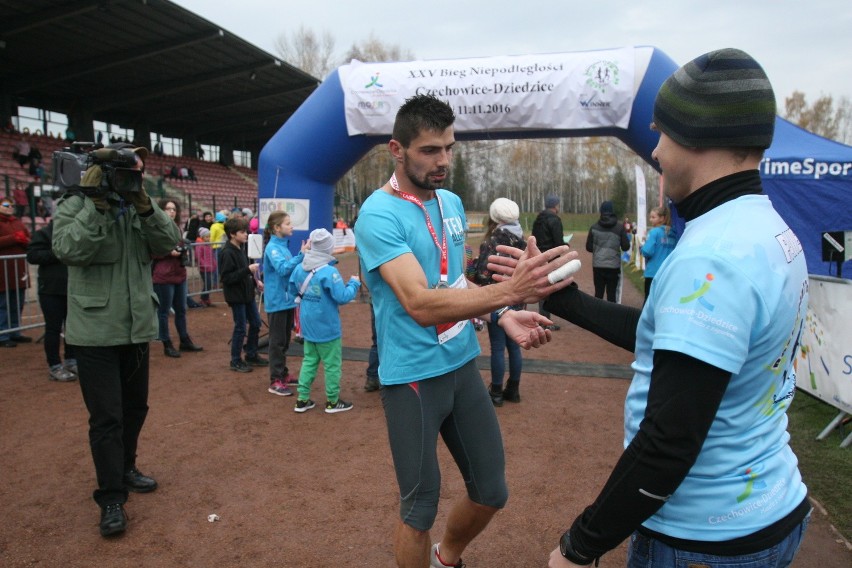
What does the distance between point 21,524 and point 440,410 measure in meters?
2.79

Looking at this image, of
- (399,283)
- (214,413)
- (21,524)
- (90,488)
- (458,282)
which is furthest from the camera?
(214,413)

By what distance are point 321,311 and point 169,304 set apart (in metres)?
3.22

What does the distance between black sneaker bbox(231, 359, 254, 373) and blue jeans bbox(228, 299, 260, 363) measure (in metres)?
0.03

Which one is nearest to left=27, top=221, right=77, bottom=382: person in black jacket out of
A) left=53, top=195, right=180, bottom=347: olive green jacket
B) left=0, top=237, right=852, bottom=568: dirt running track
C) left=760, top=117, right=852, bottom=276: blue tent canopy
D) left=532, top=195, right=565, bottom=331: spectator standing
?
left=0, top=237, right=852, bottom=568: dirt running track

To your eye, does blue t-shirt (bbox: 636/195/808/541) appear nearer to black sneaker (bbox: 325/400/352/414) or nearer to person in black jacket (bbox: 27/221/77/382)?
black sneaker (bbox: 325/400/352/414)

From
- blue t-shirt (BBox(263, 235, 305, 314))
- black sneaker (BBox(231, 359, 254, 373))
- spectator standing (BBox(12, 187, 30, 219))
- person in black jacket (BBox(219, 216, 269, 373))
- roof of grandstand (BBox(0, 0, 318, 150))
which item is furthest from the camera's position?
roof of grandstand (BBox(0, 0, 318, 150))

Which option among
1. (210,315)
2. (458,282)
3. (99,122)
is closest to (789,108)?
(99,122)

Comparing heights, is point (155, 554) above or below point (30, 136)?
below

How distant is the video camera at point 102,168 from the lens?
3.29 meters

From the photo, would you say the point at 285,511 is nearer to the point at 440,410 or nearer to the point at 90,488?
the point at 90,488

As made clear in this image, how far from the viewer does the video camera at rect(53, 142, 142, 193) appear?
3.29 metres

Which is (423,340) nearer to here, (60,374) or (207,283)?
(60,374)

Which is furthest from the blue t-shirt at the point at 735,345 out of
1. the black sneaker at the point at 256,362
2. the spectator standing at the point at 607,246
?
the spectator standing at the point at 607,246

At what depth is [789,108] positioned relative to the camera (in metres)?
55.4
